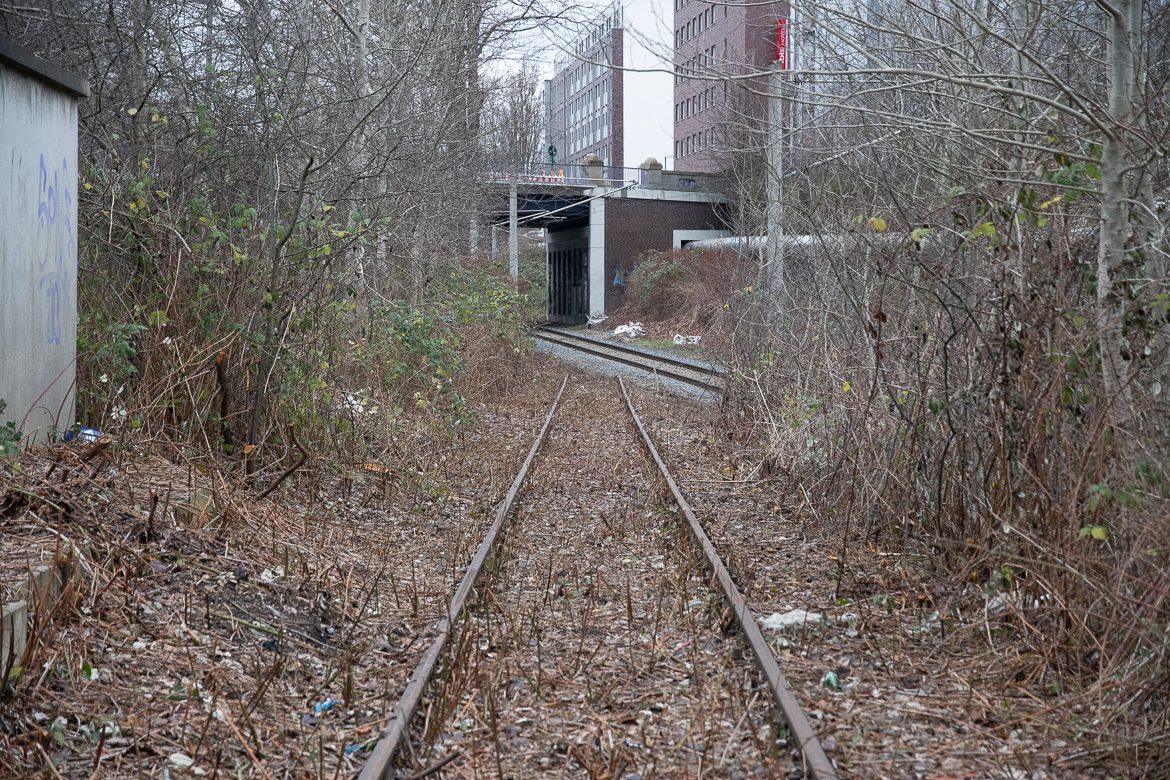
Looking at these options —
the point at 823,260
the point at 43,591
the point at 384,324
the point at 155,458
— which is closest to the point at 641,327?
the point at 384,324

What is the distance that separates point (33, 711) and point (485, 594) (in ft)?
8.65

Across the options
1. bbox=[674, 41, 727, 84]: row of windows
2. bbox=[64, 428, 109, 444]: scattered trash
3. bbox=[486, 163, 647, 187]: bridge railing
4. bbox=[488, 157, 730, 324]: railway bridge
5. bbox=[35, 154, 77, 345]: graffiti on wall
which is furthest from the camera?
bbox=[488, 157, 730, 324]: railway bridge

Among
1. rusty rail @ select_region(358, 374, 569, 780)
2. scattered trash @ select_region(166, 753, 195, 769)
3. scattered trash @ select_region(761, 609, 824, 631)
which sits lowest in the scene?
scattered trash @ select_region(166, 753, 195, 769)

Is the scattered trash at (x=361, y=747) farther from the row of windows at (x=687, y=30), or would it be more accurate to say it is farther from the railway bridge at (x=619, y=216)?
the railway bridge at (x=619, y=216)

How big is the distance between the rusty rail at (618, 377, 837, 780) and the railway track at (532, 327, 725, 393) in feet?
23.3

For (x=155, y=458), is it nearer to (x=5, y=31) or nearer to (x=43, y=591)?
(x=43, y=591)

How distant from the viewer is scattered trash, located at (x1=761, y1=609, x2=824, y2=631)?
576 cm

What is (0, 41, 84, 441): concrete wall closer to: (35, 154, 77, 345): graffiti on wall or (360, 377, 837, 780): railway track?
(35, 154, 77, 345): graffiti on wall

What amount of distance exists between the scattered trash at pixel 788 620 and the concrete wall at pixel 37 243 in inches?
175

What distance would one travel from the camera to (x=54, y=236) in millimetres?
7336

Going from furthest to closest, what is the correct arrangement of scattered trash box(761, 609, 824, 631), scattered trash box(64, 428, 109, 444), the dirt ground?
scattered trash box(64, 428, 109, 444)
scattered trash box(761, 609, 824, 631)
the dirt ground

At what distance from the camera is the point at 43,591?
185 inches

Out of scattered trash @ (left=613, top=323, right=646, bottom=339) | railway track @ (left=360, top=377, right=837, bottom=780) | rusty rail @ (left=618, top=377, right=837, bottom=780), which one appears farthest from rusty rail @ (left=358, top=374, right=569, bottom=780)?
scattered trash @ (left=613, top=323, right=646, bottom=339)

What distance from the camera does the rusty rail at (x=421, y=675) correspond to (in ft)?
12.6
